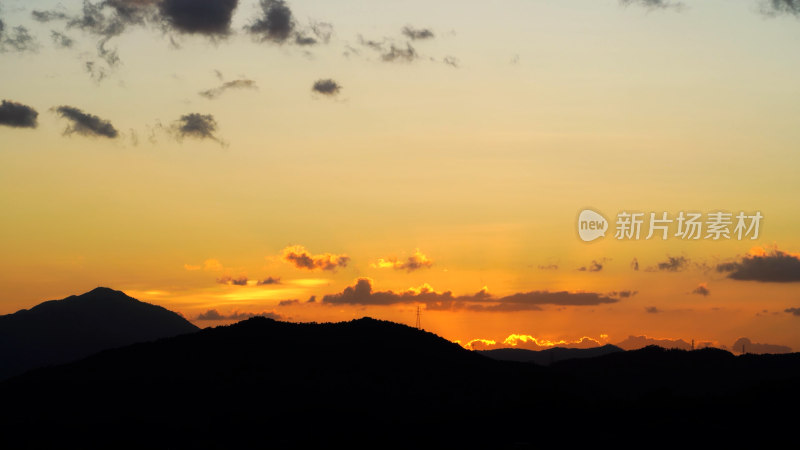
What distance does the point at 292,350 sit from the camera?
129m

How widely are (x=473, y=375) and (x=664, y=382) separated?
48.4 meters

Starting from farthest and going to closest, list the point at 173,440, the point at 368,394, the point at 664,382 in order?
the point at 664,382 < the point at 368,394 < the point at 173,440

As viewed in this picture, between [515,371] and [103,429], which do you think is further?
[515,371]

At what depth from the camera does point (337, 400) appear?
11375cm

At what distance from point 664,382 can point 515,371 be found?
129ft

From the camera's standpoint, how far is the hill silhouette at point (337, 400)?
103500mm

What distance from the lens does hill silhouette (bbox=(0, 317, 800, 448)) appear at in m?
104

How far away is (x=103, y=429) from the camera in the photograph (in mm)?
104375

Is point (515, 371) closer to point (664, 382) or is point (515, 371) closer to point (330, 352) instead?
→ point (330, 352)

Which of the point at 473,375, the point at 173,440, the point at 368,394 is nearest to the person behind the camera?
the point at 173,440

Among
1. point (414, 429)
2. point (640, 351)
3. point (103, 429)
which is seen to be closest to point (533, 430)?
point (414, 429)

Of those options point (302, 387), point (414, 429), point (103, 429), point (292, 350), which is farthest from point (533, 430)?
point (103, 429)

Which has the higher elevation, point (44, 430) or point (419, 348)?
point (419, 348)

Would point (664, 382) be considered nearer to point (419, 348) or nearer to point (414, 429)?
point (419, 348)
